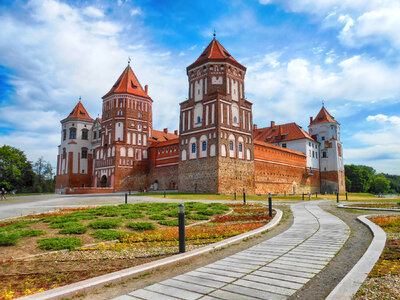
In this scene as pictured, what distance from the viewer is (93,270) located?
5.05 metres

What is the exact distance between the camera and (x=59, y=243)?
6887 mm

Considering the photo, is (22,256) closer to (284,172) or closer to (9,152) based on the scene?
(284,172)

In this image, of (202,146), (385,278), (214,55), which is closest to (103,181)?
(202,146)

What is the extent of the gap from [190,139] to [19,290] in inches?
1391

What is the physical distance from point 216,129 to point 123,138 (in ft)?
68.6

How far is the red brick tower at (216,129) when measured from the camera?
119ft

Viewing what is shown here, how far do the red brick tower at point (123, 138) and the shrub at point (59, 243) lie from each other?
41724 millimetres

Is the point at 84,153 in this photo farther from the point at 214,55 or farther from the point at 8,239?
the point at 8,239

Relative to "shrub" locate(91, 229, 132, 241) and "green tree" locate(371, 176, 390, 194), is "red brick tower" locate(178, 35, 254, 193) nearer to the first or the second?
"shrub" locate(91, 229, 132, 241)

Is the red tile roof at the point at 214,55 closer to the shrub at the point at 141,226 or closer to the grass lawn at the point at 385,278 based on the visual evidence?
the shrub at the point at 141,226

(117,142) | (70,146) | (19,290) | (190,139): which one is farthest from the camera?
(70,146)

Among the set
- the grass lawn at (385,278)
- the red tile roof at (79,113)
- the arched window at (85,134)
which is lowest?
the grass lawn at (385,278)

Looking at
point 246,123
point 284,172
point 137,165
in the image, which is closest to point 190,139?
point 246,123

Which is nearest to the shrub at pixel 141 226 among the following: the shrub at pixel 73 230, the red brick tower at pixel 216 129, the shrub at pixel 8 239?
the shrub at pixel 73 230
